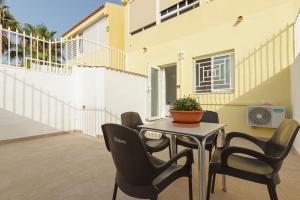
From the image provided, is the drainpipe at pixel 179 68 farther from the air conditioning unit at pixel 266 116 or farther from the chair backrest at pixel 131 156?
the chair backrest at pixel 131 156

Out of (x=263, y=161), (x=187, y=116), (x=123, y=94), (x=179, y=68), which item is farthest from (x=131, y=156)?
(x=179, y=68)

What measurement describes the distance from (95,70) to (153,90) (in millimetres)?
2313

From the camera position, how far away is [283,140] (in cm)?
157

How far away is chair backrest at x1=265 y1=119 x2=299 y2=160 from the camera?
1437mm

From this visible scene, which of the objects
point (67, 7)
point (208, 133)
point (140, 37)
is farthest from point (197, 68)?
Result: point (67, 7)

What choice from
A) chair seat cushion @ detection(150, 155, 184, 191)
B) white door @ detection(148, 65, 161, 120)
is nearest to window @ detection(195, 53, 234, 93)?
white door @ detection(148, 65, 161, 120)

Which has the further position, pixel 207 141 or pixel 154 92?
pixel 154 92

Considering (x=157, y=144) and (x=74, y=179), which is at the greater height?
(x=157, y=144)

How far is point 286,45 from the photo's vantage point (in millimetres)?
3957

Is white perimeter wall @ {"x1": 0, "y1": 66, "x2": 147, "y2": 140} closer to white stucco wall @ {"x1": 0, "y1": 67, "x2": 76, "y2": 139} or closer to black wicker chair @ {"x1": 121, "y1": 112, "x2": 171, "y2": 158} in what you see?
white stucco wall @ {"x1": 0, "y1": 67, "x2": 76, "y2": 139}

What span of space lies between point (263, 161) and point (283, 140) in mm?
248

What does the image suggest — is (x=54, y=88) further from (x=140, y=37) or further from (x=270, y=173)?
(x=270, y=173)

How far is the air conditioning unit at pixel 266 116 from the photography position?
3.87m

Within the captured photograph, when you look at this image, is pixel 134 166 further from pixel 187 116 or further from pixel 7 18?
pixel 7 18
